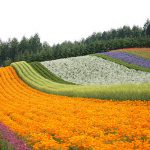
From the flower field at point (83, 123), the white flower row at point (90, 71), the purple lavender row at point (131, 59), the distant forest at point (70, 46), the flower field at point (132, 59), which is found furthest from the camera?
the distant forest at point (70, 46)

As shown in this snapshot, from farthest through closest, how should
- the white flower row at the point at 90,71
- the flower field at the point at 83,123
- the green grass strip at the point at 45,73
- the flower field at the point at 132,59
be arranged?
the flower field at the point at 132,59, the green grass strip at the point at 45,73, the white flower row at the point at 90,71, the flower field at the point at 83,123

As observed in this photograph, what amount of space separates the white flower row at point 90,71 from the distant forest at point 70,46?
89.9 feet

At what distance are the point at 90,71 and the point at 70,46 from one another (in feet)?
183

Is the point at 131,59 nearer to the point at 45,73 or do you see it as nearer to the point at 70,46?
the point at 45,73

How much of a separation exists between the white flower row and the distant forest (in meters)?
27.4

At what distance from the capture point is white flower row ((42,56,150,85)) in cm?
5595

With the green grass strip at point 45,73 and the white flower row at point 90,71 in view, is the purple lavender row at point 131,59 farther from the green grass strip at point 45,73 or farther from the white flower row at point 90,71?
the green grass strip at point 45,73

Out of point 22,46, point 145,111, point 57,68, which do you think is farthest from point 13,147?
point 22,46

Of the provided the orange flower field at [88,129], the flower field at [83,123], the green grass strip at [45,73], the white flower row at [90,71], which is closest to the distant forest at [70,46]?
the white flower row at [90,71]

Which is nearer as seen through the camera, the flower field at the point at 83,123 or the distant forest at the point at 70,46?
the flower field at the point at 83,123

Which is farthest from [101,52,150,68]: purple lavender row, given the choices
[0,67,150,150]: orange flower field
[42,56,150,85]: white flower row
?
[0,67,150,150]: orange flower field

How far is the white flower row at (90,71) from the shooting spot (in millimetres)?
55947

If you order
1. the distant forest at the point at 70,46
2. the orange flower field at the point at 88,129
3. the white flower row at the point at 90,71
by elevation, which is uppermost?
the distant forest at the point at 70,46

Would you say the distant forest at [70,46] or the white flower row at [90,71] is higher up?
the distant forest at [70,46]
